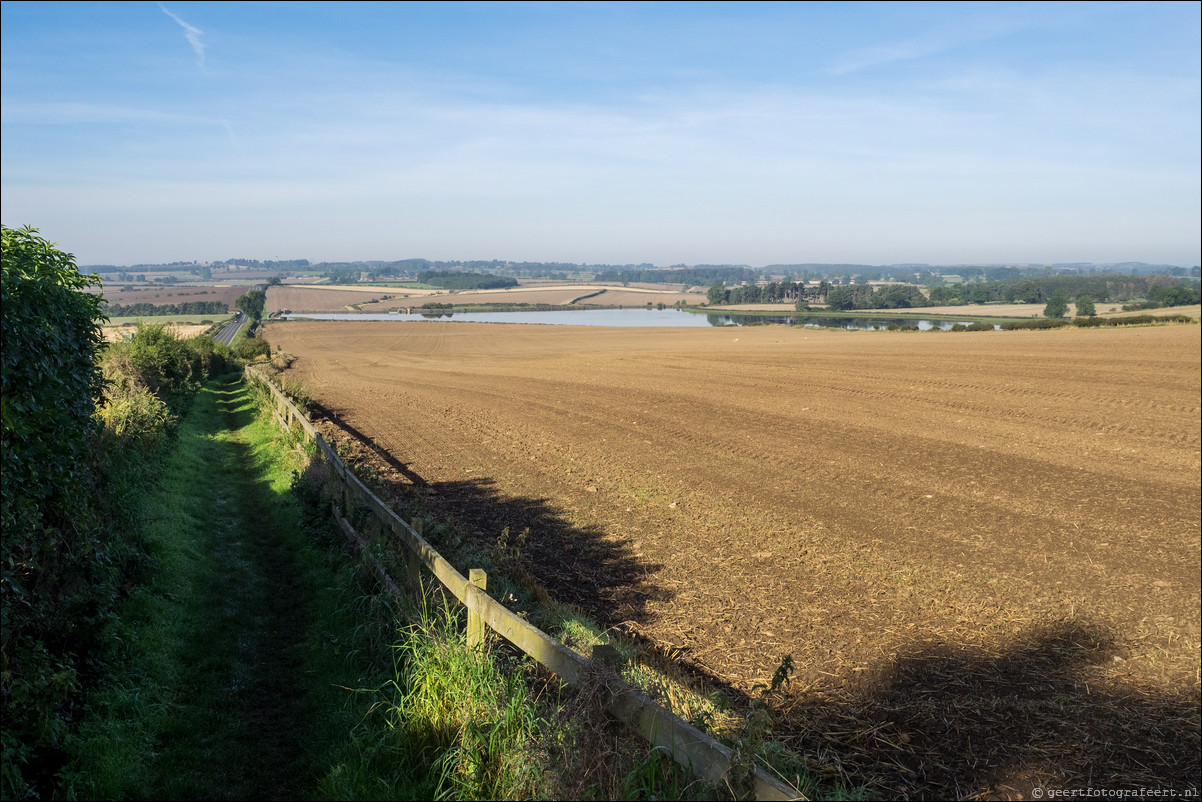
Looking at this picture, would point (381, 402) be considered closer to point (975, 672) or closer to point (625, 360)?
point (625, 360)

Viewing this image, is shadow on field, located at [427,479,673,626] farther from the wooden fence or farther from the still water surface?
the still water surface

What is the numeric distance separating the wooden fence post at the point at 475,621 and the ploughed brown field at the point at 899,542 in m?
2.20

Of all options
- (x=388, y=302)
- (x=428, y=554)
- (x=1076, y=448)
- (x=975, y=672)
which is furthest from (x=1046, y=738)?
(x=388, y=302)

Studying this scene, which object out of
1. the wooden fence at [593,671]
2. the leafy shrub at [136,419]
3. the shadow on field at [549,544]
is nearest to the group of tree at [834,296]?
the shadow on field at [549,544]

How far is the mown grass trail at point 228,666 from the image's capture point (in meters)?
4.48

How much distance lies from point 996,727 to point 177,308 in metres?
129

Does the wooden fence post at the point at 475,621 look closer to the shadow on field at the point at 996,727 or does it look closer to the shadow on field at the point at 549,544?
the shadow on field at the point at 996,727

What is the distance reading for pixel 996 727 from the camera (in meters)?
5.50

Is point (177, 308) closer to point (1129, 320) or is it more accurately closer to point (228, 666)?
point (1129, 320)

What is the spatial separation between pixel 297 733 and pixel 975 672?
17.7 ft

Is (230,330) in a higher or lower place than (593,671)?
lower

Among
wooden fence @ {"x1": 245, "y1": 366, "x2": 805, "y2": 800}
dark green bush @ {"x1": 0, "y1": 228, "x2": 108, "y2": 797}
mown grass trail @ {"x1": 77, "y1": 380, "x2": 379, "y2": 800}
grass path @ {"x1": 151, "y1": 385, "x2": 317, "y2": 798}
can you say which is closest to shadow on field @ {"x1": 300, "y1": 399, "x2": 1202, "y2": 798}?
wooden fence @ {"x1": 245, "y1": 366, "x2": 805, "y2": 800}

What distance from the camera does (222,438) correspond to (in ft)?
61.2

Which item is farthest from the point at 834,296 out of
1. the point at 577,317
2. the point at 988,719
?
the point at 988,719
